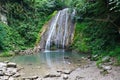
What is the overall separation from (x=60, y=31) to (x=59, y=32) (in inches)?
5.6

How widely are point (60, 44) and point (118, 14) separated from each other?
377 inches

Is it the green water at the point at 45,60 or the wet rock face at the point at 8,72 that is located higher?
the wet rock face at the point at 8,72

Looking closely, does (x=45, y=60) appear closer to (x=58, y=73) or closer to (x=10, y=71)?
(x=10, y=71)

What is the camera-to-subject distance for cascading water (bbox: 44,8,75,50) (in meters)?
21.2

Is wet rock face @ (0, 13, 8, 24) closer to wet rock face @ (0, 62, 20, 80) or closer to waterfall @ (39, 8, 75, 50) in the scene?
waterfall @ (39, 8, 75, 50)

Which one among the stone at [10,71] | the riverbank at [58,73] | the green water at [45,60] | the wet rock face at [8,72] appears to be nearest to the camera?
the riverbank at [58,73]

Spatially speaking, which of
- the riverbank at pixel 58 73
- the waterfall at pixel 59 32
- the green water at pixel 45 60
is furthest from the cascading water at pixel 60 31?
the riverbank at pixel 58 73

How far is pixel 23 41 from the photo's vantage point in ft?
67.8

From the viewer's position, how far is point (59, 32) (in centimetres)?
2230

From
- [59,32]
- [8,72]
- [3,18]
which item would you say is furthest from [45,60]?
[3,18]

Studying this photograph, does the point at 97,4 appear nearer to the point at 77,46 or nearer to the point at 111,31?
the point at 111,31

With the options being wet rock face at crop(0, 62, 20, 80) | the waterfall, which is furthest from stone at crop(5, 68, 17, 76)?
the waterfall

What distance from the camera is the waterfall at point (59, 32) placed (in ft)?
69.5

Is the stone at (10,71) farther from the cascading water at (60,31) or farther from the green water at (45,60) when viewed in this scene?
the cascading water at (60,31)
